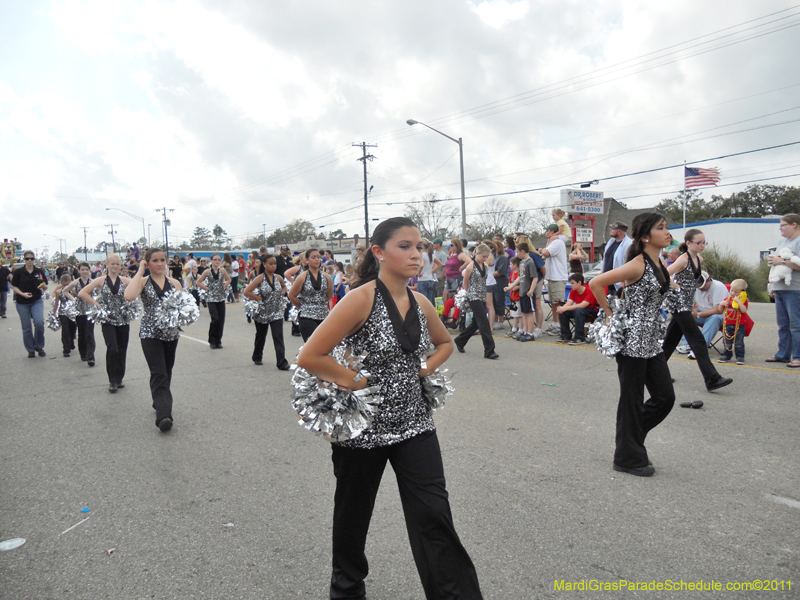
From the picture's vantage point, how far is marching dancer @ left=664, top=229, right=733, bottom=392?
614cm

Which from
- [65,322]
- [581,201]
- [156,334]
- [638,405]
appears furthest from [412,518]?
[581,201]

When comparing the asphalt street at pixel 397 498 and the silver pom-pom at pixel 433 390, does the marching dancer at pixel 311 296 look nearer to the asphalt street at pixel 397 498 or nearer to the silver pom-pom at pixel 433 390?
the asphalt street at pixel 397 498

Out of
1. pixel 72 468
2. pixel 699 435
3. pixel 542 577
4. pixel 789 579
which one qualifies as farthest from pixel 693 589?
pixel 72 468

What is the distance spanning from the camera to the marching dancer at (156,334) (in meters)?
5.83

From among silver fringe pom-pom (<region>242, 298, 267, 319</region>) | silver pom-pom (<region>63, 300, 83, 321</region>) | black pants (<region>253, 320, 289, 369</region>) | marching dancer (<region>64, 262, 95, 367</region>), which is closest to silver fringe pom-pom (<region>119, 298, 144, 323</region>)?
silver fringe pom-pom (<region>242, 298, 267, 319</region>)

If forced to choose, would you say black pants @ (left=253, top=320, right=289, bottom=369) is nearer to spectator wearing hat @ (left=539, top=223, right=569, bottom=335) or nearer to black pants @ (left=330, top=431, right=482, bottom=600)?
spectator wearing hat @ (left=539, top=223, right=569, bottom=335)

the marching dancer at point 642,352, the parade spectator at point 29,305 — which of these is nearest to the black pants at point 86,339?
the parade spectator at point 29,305

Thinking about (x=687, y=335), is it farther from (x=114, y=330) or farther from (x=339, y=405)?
(x=114, y=330)

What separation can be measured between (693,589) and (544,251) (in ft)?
29.4

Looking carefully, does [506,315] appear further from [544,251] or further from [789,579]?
[789,579]

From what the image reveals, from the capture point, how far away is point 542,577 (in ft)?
9.75

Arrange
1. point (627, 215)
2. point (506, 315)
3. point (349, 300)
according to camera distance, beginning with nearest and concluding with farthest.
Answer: point (349, 300)
point (506, 315)
point (627, 215)

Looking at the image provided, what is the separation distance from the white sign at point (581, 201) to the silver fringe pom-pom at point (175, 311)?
2705 cm

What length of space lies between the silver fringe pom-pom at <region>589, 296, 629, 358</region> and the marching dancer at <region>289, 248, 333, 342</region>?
427 cm
